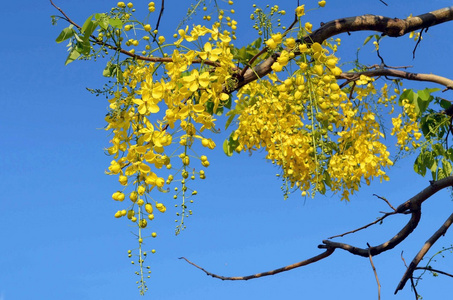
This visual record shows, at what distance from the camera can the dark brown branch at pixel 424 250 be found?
1.69 meters

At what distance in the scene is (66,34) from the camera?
1.71 metres

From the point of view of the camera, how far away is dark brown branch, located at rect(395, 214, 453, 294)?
169 cm

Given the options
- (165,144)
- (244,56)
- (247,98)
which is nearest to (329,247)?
(165,144)

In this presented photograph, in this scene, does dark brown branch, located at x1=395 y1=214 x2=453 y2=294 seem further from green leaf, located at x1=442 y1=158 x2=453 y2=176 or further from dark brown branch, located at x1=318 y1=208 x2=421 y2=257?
green leaf, located at x1=442 y1=158 x2=453 y2=176

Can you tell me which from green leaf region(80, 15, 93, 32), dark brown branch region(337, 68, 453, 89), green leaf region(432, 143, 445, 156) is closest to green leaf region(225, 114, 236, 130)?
dark brown branch region(337, 68, 453, 89)

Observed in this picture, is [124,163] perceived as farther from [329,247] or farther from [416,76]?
[416,76]

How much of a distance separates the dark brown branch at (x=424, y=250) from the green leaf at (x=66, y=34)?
4.14 feet

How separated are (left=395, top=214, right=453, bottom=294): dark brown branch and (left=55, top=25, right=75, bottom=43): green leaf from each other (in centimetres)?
126

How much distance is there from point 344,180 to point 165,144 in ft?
3.50

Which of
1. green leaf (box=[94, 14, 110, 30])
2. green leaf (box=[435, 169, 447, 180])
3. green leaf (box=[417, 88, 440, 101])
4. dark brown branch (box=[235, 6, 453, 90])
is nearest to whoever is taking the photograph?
green leaf (box=[94, 14, 110, 30])

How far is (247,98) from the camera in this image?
2426mm

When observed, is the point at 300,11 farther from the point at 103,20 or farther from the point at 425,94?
the point at 425,94

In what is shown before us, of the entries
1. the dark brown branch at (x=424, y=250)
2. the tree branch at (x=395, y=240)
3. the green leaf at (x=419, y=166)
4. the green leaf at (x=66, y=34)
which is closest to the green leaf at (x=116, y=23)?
the green leaf at (x=66, y=34)

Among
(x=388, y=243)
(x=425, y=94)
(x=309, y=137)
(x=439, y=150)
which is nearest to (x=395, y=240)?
(x=388, y=243)
